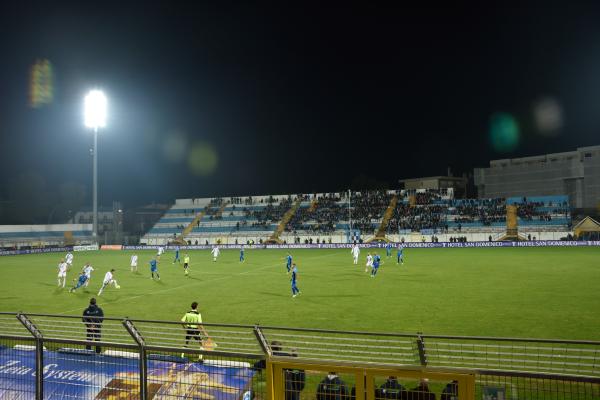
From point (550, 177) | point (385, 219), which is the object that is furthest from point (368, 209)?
point (550, 177)

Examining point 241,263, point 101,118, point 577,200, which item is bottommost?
point 241,263

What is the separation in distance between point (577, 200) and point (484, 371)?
84.7m

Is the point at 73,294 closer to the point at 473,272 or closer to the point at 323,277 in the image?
the point at 323,277

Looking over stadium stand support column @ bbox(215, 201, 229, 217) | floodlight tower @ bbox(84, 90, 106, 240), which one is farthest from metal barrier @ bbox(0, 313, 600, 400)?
stadium stand support column @ bbox(215, 201, 229, 217)

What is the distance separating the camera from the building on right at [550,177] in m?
74.5

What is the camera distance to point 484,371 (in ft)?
15.2

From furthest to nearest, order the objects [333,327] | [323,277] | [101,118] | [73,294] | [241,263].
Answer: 1. [101,118]
2. [241,263]
3. [323,277]
4. [73,294]
5. [333,327]

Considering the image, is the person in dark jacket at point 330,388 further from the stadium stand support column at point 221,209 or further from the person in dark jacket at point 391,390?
the stadium stand support column at point 221,209

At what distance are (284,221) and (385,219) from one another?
56.1 feet

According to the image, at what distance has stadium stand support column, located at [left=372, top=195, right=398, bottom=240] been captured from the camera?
68906mm

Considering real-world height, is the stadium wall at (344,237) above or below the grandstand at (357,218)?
below

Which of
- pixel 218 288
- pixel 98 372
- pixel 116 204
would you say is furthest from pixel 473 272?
pixel 116 204

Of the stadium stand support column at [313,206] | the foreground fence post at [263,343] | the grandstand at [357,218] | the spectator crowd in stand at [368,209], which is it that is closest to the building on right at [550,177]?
the grandstand at [357,218]

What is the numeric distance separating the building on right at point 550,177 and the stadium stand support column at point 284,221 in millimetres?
35422
